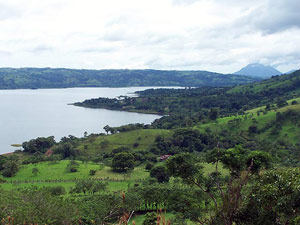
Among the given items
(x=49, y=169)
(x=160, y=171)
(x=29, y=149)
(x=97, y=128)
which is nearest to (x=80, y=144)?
(x=29, y=149)

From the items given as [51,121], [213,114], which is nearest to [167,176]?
[213,114]

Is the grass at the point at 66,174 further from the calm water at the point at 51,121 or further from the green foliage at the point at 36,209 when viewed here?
the calm water at the point at 51,121

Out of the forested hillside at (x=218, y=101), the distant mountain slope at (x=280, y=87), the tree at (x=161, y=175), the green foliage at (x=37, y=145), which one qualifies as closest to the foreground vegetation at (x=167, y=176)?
the tree at (x=161, y=175)

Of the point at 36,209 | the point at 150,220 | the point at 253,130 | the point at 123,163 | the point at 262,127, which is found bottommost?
the point at 123,163

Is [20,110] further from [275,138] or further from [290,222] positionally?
[290,222]

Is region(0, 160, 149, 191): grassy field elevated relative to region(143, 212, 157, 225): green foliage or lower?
lower

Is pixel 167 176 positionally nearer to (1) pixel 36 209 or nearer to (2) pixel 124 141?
(1) pixel 36 209

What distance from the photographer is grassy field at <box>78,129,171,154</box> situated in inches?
2896

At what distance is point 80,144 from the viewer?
76.0 metres

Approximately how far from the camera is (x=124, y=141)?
78.2 meters

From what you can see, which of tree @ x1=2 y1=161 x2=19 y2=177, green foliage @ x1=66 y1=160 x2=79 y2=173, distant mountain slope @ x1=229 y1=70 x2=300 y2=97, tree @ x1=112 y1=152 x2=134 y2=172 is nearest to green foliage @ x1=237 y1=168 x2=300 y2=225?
tree @ x1=112 y1=152 x2=134 y2=172

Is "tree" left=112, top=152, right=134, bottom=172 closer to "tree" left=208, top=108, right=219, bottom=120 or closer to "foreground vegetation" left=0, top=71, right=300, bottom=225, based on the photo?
"foreground vegetation" left=0, top=71, right=300, bottom=225

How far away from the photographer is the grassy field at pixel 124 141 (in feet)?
241

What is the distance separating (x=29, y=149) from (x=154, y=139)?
3447 cm
